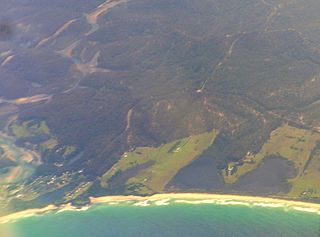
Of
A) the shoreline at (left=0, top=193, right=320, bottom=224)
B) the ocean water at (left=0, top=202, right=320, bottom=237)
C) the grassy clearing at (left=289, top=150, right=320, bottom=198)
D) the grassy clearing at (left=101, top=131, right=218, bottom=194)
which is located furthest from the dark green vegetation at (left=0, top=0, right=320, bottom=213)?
the ocean water at (left=0, top=202, right=320, bottom=237)

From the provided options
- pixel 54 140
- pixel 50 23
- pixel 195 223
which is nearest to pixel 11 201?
pixel 54 140

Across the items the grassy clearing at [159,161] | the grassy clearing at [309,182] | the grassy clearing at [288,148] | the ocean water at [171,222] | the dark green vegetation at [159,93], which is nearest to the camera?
the ocean water at [171,222]

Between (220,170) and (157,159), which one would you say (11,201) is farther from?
(220,170)

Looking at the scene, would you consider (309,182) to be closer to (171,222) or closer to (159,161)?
(171,222)

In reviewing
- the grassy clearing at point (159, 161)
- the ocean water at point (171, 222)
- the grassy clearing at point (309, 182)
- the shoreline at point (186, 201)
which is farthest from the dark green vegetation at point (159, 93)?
the ocean water at point (171, 222)

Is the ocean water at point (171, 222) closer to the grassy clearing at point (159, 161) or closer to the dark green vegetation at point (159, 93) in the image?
the dark green vegetation at point (159, 93)

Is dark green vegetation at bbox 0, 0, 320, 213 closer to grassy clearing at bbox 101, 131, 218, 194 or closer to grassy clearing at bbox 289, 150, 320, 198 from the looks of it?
grassy clearing at bbox 289, 150, 320, 198
